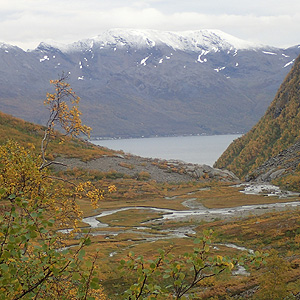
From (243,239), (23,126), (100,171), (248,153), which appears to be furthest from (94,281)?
(248,153)

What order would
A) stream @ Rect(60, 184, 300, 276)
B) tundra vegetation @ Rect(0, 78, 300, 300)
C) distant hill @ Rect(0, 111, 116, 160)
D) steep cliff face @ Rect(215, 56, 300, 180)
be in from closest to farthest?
tundra vegetation @ Rect(0, 78, 300, 300)
stream @ Rect(60, 184, 300, 276)
distant hill @ Rect(0, 111, 116, 160)
steep cliff face @ Rect(215, 56, 300, 180)

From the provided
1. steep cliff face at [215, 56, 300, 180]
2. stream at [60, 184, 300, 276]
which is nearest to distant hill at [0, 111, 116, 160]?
stream at [60, 184, 300, 276]

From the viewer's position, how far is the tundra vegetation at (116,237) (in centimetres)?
721

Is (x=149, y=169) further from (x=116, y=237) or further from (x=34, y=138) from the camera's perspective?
(x=116, y=237)

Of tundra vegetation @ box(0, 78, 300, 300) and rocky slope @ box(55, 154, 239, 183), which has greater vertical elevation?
tundra vegetation @ box(0, 78, 300, 300)

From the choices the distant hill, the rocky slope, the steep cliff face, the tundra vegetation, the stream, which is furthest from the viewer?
the steep cliff face

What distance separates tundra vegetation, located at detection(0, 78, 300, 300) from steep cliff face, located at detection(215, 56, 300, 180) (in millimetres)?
19942

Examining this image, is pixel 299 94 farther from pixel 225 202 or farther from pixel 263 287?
pixel 263 287

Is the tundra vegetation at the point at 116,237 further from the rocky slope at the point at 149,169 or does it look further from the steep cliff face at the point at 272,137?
the steep cliff face at the point at 272,137

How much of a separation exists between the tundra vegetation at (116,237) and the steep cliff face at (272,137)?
1994cm

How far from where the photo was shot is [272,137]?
108 m

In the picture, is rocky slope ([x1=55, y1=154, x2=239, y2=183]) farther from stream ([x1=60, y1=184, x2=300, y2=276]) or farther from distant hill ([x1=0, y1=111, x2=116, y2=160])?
stream ([x1=60, y1=184, x2=300, y2=276])

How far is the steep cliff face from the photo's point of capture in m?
101

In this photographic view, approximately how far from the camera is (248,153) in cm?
11238
